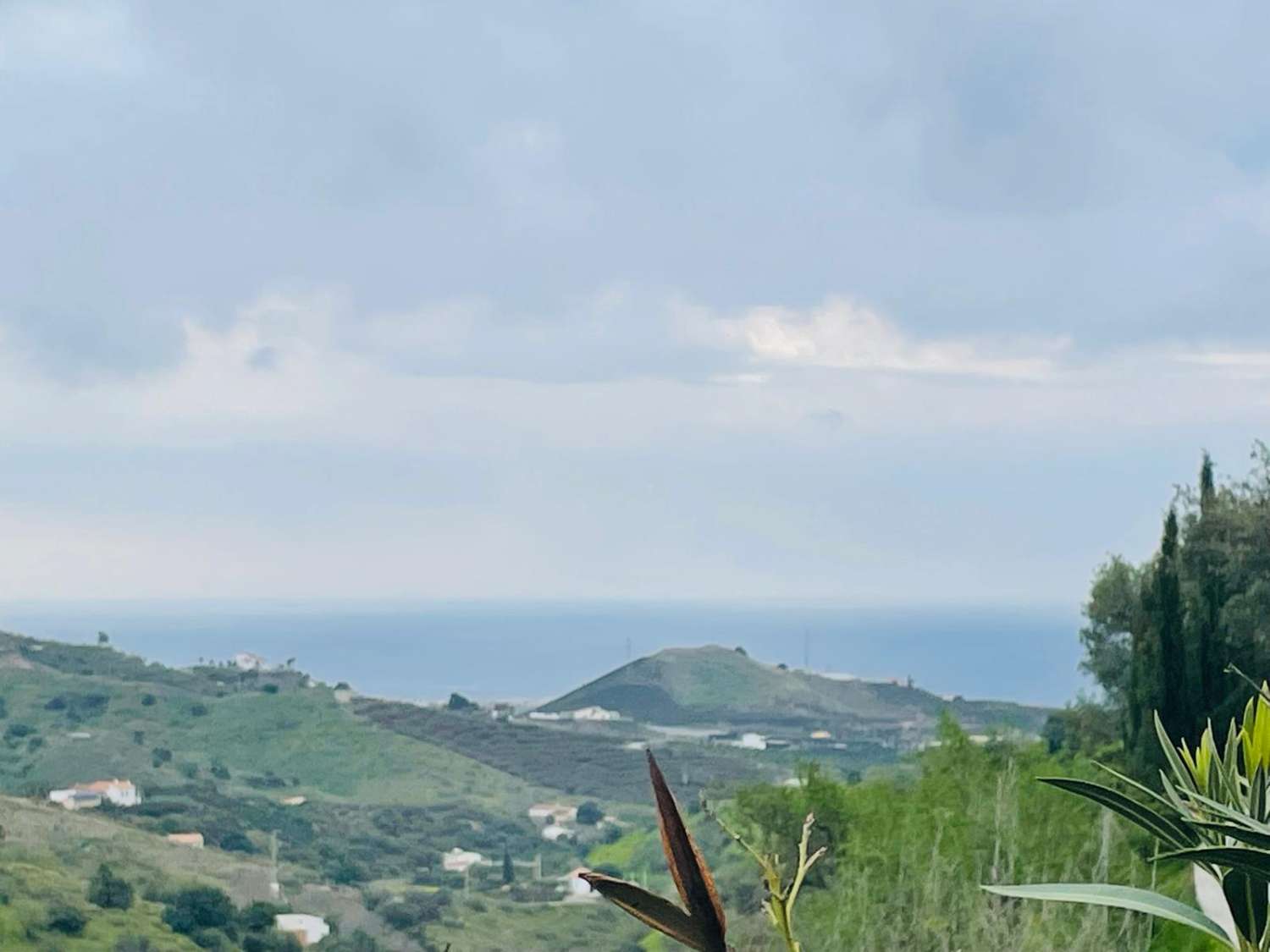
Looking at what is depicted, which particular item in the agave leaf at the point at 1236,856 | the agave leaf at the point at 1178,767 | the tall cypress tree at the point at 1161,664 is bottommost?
the agave leaf at the point at 1236,856

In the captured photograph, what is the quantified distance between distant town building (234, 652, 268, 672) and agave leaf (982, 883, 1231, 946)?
6348mm

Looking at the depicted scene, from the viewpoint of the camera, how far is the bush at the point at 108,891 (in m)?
4.68

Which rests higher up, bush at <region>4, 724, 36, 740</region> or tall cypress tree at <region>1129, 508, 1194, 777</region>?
tall cypress tree at <region>1129, 508, 1194, 777</region>

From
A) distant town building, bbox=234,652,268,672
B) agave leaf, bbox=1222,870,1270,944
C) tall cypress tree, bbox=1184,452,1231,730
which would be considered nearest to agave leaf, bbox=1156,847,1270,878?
agave leaf, bbox=1222,870,1270,944

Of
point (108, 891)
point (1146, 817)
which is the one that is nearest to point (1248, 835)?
point (1146, 817)

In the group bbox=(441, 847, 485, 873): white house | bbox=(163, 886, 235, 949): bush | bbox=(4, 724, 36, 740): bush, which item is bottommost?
bbox=(163, 886, 235, 949): bush

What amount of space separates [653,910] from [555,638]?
8163 millimetres

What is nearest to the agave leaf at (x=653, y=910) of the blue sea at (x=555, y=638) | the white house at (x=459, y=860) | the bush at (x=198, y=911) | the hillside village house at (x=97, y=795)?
the bush at (x=198, y=911)

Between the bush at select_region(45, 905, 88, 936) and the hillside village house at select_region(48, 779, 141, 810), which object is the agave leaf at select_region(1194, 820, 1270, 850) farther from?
the hillside village house at select_region(48, 779, 141, 810)

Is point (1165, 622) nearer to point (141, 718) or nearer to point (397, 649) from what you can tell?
point (141, 718)

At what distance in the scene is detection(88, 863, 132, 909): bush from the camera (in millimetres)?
4680

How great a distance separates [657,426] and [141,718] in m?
3.61

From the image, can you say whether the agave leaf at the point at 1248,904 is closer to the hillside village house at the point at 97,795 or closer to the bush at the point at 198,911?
the bush at the point at 198,911

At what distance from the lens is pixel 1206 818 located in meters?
0.54
